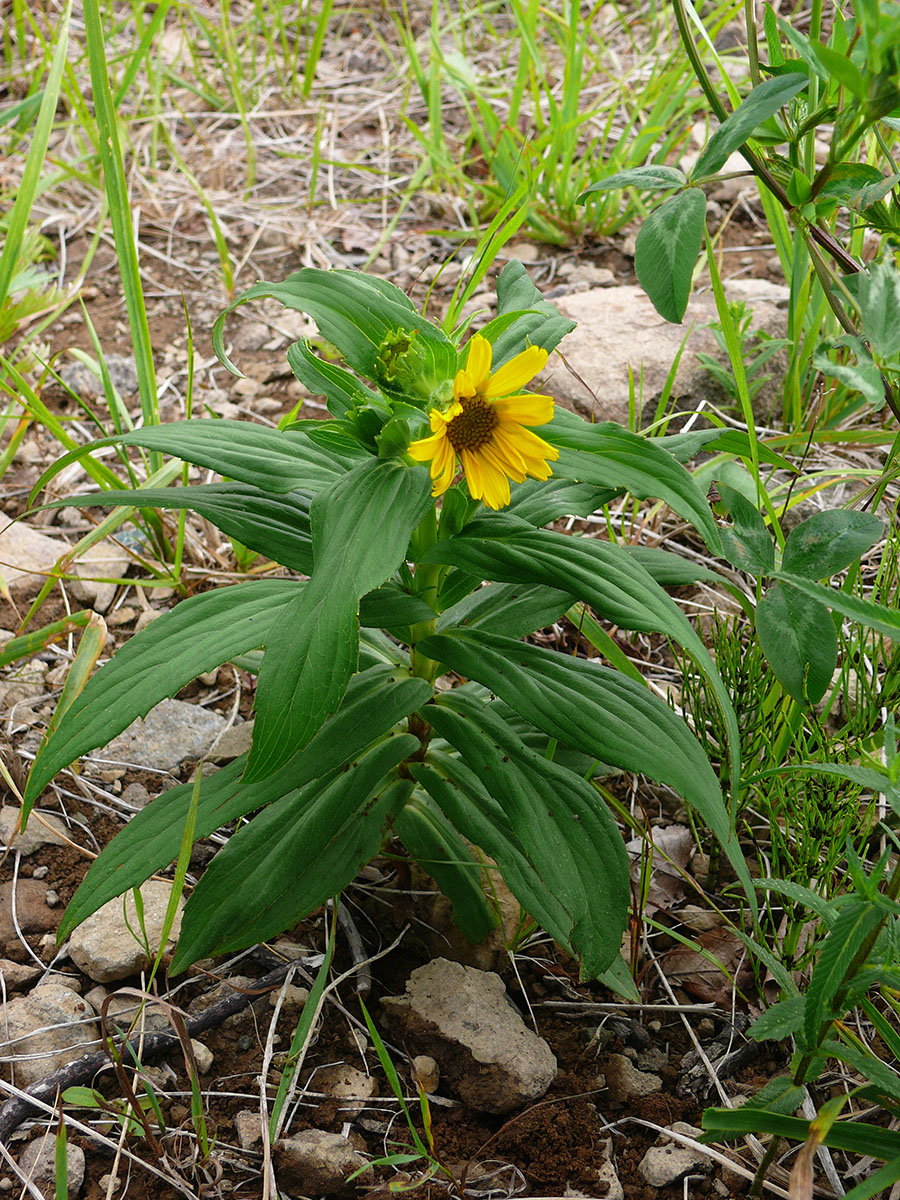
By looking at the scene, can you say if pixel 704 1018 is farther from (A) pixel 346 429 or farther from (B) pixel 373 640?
(A) pixel 346 429

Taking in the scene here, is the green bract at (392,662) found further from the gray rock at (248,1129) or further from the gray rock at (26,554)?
the gray rock at (26,554)

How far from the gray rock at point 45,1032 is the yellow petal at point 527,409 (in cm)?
100

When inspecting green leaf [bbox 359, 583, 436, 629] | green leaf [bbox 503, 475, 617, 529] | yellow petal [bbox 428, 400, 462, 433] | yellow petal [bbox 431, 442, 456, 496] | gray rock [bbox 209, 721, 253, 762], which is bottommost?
gray rock [bbox 209, 721, 253, 762]

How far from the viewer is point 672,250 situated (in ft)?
4.04

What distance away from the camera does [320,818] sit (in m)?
1.42

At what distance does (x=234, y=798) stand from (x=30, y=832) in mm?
507

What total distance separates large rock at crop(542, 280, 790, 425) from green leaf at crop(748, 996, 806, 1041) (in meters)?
1.40

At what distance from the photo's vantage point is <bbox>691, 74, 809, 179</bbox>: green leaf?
43.2 inches

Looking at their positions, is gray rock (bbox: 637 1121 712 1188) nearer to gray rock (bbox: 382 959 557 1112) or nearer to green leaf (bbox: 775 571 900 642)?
gray rock (bbox: 382 959 557 1112)

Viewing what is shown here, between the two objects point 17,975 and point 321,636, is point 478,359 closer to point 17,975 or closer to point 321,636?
point 321,636

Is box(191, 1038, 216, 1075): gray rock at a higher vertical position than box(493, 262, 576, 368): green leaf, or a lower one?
lower

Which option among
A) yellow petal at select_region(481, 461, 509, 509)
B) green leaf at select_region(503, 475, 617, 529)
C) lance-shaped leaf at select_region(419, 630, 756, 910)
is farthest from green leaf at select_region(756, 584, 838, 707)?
yellow petal at select_region(481, 461, 509, 509)

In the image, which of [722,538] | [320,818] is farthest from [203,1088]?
[722,538]

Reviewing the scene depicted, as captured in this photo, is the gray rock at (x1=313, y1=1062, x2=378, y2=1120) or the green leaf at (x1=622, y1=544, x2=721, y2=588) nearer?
the gray rock at (x1=313, y1=1062, x2=378, y2=1120)
